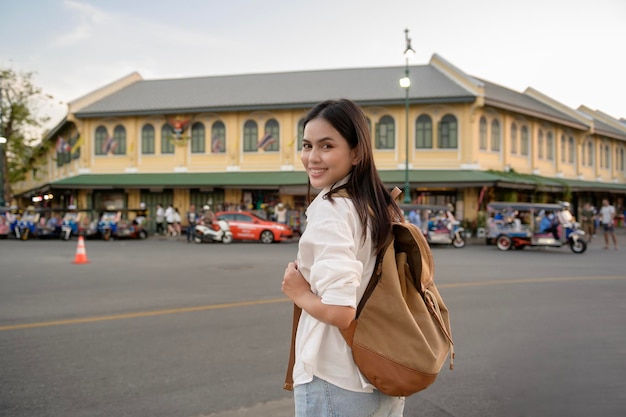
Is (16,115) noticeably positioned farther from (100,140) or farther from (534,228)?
(534,228)

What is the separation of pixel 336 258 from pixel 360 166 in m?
0.40

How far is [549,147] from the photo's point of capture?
33656mm

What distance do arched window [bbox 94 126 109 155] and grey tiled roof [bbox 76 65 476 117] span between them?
1.38 m

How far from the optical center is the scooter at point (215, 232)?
23.6 m

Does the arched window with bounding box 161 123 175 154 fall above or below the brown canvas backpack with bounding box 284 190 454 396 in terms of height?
above

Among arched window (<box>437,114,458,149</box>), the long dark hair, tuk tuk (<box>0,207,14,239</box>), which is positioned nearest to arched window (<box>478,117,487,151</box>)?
arched window (<box>437,114,458,149</box>)

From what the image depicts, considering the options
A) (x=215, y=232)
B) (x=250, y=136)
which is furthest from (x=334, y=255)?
(x=250, y=136)

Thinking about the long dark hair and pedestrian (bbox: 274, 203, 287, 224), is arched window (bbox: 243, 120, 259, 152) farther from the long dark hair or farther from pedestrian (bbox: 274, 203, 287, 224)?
the long dark hair

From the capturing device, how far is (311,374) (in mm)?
1758

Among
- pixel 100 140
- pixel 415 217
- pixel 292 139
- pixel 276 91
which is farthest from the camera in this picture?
pixel 100 140

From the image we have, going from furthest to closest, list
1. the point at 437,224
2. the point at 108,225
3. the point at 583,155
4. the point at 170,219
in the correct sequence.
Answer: the point at 583,155, the point at 170,219, the point at 108,225, the point at 437,224

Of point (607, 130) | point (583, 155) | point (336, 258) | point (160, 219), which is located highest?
point (607, 130)

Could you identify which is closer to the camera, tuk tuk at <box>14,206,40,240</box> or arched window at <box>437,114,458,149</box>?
tuk tuk at <box>14,206,40,240</box>

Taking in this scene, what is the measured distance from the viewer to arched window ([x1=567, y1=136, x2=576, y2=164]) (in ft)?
116
